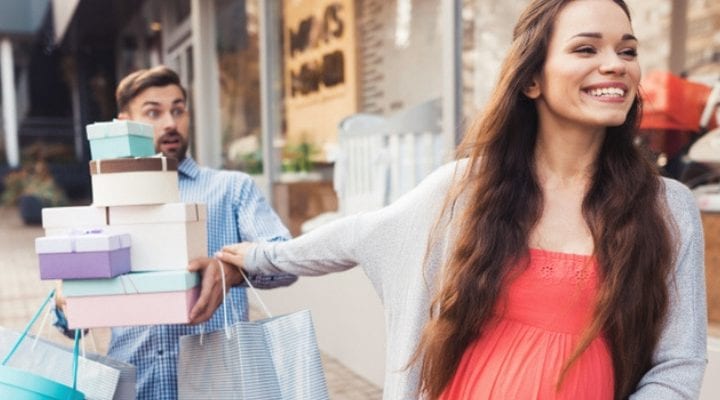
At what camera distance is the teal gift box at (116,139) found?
4.88 feet

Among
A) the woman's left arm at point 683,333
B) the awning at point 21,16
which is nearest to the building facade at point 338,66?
the woman's left arm at point 683,333

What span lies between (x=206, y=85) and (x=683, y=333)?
22.3 ft

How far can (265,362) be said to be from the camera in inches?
60.2

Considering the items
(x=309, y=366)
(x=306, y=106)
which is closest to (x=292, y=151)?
(x=306, y=106)

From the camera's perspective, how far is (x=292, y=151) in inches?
231

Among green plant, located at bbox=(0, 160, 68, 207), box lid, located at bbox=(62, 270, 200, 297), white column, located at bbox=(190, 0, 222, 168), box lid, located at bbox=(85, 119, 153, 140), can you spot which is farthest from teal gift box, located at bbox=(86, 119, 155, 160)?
green plant, located at bbox=(0, 160, 68, 207)

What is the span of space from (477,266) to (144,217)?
707mm

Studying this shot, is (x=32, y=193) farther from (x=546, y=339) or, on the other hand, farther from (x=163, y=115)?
(x=546, y=339)

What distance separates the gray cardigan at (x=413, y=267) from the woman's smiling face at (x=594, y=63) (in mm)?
209

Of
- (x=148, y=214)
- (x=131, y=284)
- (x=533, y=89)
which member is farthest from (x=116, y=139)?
(x=533, y=89)

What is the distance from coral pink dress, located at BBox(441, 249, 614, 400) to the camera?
126 centimetres

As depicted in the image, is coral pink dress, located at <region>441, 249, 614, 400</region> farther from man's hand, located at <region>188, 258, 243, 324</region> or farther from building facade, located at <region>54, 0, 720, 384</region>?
building facade, located at <region>54, 0, 720, 384</region>

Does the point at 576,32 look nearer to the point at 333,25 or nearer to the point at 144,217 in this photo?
the point at 144,217

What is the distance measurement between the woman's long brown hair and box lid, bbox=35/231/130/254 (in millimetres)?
653
